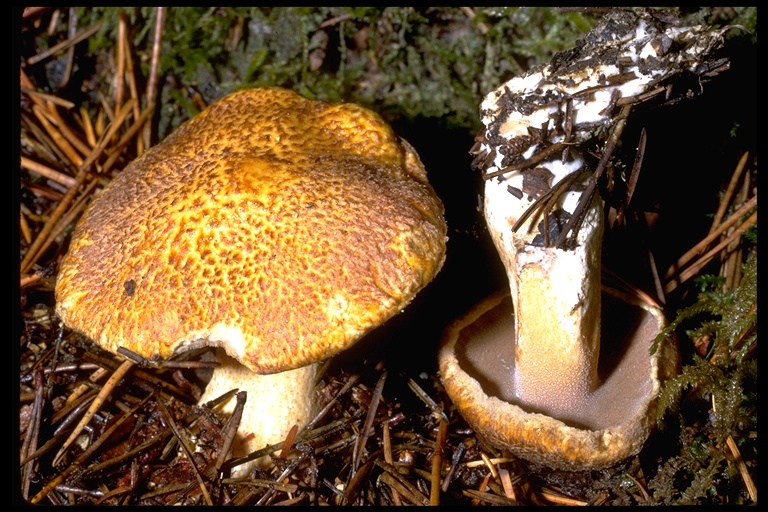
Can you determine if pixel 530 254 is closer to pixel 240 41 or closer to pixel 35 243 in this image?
pixel 240 41

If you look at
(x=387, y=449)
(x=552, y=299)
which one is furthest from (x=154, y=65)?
(x=552, y=299)

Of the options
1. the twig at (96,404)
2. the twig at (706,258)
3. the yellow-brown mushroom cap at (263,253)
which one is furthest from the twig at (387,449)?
the twig at (706,258)

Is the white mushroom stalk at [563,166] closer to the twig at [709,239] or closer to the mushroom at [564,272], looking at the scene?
the mushroom at [564,272]

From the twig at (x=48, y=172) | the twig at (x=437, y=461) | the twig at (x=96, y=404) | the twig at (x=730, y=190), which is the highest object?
the twig at (x=48, y=172)

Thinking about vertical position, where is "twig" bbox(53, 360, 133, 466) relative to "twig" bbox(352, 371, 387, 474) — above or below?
above

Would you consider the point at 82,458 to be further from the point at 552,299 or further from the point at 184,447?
the point at 552,299

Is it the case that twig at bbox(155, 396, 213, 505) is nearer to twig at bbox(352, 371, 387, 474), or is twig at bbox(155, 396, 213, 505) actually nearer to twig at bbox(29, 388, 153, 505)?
twig at bbox(29, 388, 153, 505)

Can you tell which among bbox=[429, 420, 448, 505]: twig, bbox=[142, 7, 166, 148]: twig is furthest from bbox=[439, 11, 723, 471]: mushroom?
bbox=[142, 7, 166, 148]: twig
